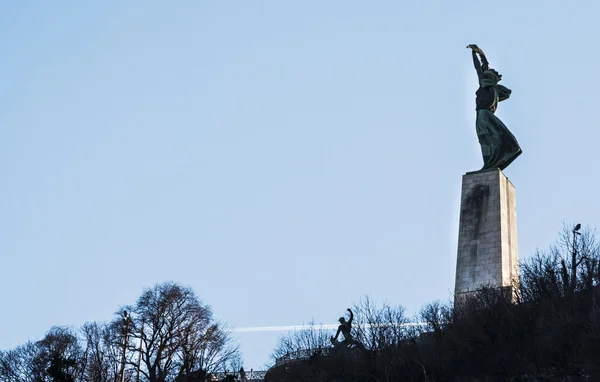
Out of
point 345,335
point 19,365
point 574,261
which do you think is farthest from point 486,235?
point 19,365

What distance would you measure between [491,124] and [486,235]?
4.84m

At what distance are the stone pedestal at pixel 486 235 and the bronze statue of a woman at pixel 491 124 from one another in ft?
3.09

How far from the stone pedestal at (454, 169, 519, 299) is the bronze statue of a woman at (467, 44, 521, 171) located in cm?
94

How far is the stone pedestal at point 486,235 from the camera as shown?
31.8 meters

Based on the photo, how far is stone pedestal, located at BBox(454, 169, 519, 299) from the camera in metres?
31.8

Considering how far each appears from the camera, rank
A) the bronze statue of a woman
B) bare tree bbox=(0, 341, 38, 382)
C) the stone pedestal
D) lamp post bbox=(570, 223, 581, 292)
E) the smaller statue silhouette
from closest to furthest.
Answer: lamp post bbox=(570, 223, 581, 292) → the stone pedestal → the smaller statue silhouette → the bronze statue of a woman → bare tree bbox=(0, 341, 38, 382)

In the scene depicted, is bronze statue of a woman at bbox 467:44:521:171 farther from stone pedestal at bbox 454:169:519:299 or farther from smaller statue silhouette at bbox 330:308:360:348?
smaller statue silhouette at bbox 330:308:360:348

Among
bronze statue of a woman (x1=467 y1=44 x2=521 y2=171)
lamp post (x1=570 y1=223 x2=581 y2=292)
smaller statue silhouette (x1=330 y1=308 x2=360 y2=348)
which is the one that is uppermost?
bronze statue of a woman (x1=467 y1=44 x2=521 y2=171)

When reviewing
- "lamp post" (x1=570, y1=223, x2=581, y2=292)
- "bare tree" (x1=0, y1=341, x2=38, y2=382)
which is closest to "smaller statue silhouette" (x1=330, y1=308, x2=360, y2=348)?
"lamp post" (x1=570, y1=223, x2=581, y2=292)

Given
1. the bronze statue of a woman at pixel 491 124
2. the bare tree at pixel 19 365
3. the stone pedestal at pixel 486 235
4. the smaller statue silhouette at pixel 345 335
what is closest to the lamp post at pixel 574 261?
the stone pedestal at pixel 486 235

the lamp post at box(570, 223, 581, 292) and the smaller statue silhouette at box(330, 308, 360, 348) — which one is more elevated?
the lamp post at box(570, 223, 581, 292)

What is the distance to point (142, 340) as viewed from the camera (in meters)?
42.7

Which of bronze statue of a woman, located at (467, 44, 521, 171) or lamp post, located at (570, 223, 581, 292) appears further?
bronze statue of a woman, located at (467, 44, 521, 171)

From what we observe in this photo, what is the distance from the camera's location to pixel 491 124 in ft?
115
